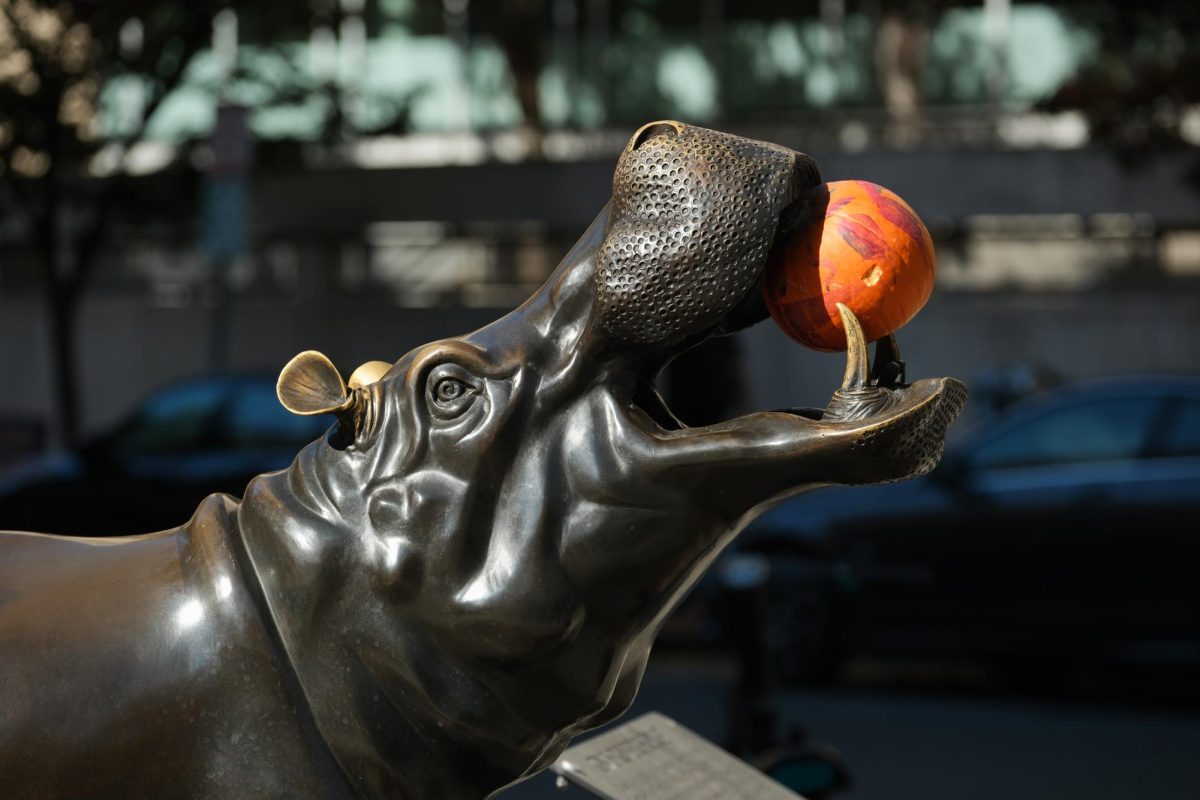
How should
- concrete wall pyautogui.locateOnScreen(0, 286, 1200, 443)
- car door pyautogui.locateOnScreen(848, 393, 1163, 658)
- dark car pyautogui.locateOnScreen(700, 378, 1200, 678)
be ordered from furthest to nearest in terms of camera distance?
1. concrete wall pyautogui.locateOnScreen(0, 286, 1200, 443)
2. car door pyautogui.locateOnScreen(848, 393, 1163, 658)
3. dark car pyautogui.locateOnScreen(700, 378, 1200, 678)

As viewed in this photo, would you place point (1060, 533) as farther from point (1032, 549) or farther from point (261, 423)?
point (261, 423)

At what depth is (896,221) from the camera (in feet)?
4.96

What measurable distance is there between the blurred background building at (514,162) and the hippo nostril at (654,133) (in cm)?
1180

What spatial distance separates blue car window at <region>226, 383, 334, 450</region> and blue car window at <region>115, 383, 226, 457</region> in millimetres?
141

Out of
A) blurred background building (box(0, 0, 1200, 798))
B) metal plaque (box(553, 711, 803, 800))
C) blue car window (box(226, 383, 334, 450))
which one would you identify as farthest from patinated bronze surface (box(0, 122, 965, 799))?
blurred background building (box(0, 0, 1200, 798))

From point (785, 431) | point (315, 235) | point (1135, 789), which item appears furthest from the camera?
point (315, 235)

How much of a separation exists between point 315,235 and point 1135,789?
12.9 metres

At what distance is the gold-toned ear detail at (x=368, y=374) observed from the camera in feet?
5.24

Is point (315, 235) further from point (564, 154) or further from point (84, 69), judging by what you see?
point (84, 69)

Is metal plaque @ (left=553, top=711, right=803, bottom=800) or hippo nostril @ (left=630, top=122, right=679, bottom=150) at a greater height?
hippo nostril @ (left=630, top=122, right=679, bottom=150)

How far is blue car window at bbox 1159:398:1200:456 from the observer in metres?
8.84

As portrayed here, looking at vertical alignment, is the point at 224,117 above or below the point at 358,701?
below

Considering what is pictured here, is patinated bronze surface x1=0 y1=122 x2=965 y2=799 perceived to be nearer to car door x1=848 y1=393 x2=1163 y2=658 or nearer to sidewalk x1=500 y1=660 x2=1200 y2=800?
sidewalk x1=500 y1=660 x2=1200 y2=800

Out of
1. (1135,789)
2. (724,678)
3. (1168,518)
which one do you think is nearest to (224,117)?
(724,678)
